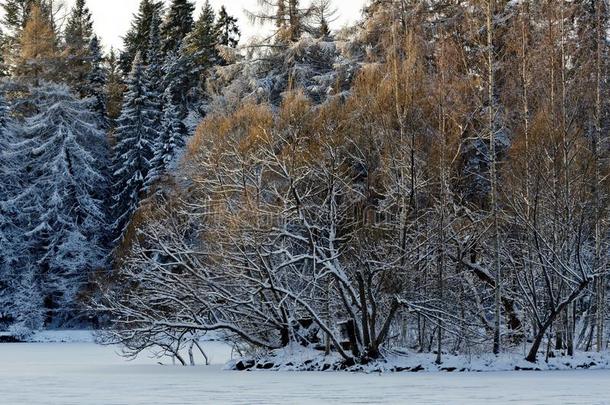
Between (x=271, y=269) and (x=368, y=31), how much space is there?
1292cm

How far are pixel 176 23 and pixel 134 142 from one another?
15023 mm

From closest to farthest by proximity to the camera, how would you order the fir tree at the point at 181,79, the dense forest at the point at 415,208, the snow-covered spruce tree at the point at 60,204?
the dense forest at the point at 415,208 → the snow-covered spruce tree at the point at 60,204 → the fir tree at the point at 181,79

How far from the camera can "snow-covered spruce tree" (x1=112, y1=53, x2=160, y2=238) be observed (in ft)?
157

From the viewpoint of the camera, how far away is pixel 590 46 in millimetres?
26188

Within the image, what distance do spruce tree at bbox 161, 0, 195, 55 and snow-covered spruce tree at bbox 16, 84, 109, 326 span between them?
12.1 meters

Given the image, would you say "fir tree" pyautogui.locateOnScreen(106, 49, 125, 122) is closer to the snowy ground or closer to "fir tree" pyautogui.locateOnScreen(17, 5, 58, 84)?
"fir tree" pyautogui.locateOnScreen(17, 5, 58, 84)

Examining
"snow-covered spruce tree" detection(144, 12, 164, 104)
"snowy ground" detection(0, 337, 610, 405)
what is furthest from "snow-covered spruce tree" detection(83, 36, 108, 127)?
"snowy ground" detection(0, 337, 610, 405)

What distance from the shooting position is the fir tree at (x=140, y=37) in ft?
201

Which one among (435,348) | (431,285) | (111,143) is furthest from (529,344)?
(111,143)

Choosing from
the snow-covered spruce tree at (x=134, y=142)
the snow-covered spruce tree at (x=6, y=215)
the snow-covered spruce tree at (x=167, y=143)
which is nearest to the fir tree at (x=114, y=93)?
the snow-covered spruce tree at (x=134, y=142)

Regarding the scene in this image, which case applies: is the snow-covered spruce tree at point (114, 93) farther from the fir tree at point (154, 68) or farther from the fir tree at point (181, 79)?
the fir tree at point (181, 79)

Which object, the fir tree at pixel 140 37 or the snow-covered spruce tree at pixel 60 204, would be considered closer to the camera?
the snow-covered spruce tree at pixel 60 204

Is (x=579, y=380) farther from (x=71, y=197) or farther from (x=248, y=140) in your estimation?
(x=71, y=197)

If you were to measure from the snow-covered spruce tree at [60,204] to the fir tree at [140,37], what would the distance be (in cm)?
1349
